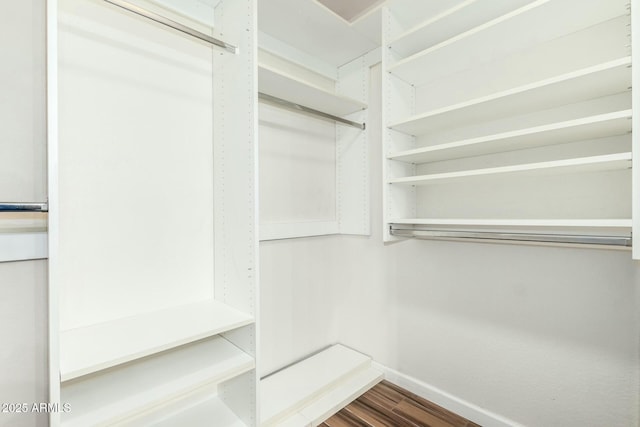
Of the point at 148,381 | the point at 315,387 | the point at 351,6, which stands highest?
the point at 351,6

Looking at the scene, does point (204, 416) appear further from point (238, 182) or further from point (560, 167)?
point (560, 167)

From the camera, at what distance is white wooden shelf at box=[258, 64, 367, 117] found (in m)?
1.49

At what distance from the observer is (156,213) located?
1.32 meters

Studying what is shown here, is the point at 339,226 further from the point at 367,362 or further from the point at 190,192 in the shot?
A: the point at 190,192

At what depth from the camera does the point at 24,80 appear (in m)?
1.03

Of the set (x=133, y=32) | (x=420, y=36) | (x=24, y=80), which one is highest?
(x=420, y=36)

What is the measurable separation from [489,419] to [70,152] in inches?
88.5

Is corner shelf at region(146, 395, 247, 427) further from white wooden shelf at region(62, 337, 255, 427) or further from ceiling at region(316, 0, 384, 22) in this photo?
ceiling at region(316, 0, 384, 22)

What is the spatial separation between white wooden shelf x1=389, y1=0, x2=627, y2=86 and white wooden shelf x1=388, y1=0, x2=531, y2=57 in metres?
0.08

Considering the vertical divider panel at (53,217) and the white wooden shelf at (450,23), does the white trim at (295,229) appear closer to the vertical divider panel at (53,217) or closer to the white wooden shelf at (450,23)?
the vertical divider panel at (53,217)

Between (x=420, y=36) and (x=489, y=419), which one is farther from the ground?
(x=420, y=36)

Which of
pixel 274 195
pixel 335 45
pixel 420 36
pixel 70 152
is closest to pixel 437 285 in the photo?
pixel 274 195

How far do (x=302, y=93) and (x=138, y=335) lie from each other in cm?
141

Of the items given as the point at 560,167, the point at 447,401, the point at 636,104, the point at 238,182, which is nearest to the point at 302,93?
the point at 238,182
